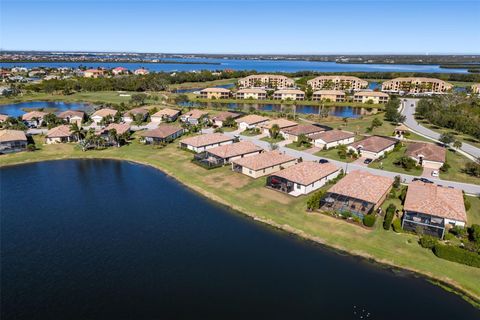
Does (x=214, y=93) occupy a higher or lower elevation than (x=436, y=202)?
higher

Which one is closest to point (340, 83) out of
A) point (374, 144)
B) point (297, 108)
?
point (297, 108)

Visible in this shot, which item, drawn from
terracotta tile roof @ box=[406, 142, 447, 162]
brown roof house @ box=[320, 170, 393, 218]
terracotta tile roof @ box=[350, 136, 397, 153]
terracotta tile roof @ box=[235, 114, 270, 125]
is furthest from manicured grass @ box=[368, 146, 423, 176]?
terracotta tile roof @ box=[235, 114, 270, 125]

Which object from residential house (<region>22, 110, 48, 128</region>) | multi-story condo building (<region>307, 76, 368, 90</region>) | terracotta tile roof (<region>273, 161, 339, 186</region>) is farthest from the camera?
multi-story condo building (<region>307, 76, 368, 90</region>)

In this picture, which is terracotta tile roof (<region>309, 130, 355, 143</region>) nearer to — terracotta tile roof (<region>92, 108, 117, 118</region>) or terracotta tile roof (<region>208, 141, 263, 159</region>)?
terracotta tile roof (<region>208, 141, 263, 159</region>)

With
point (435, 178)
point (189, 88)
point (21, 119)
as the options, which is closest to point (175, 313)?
point (435, 178)

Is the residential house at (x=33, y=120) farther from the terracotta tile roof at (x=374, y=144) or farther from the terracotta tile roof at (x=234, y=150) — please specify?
the terracotta tile roof at (x=374, y=144)

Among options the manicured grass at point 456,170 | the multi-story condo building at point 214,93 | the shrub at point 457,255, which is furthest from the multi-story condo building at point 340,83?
the shrub at point 457,255

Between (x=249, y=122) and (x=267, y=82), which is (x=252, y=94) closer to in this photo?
(x=267, y=82)

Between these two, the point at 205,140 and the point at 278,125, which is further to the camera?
the point at 278,125
